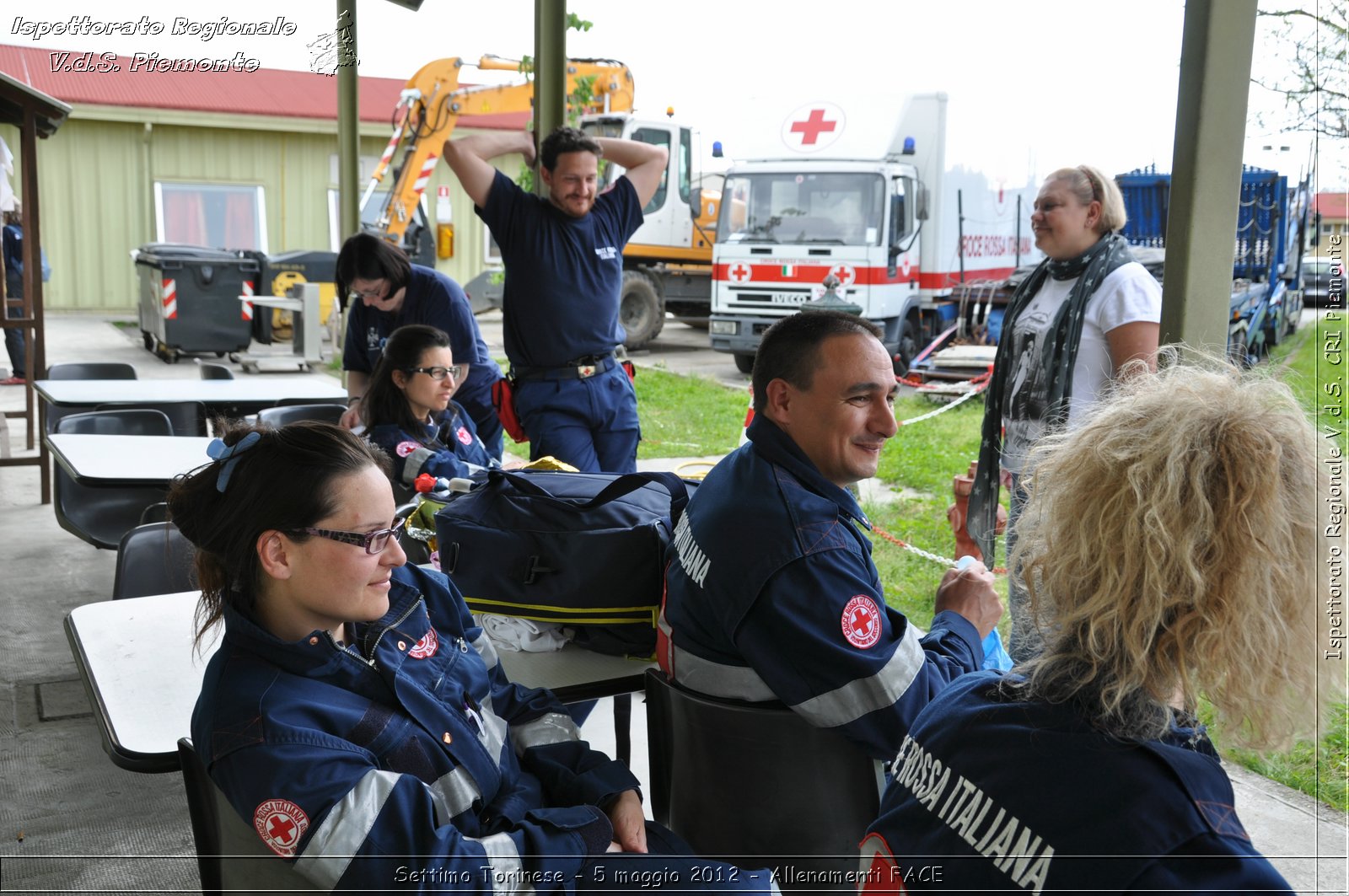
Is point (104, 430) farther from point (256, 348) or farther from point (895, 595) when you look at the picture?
point (256, 348)

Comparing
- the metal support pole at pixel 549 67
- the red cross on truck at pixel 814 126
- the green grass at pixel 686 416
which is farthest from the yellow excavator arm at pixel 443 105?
the metal support pole at pixel 549 67

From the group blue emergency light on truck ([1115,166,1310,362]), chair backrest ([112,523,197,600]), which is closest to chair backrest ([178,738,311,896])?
chair backrest ([112,523,197,600])

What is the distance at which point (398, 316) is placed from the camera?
4.44 m

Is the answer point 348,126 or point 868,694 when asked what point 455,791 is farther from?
point 348,126

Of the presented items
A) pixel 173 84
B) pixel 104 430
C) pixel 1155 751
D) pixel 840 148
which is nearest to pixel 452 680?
pixel 1155 751

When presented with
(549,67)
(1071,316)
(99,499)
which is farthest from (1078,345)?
(99,499)

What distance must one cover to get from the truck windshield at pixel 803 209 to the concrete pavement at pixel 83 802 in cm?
868

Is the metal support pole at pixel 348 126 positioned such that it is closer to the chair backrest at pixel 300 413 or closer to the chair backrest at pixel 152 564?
the chair backrest at pixel 300 413

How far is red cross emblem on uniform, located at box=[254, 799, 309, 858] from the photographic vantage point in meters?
1.31

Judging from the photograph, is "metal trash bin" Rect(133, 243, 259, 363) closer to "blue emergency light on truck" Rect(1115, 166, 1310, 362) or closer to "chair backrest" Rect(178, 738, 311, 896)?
"blue emergency light on truck" Rect(1115, 166, 1310, 362)

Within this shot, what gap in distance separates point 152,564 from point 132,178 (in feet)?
58.9

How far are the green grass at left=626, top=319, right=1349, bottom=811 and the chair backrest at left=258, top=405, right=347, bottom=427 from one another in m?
2.46

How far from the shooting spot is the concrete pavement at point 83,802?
266cm

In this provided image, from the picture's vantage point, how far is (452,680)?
1688mm
